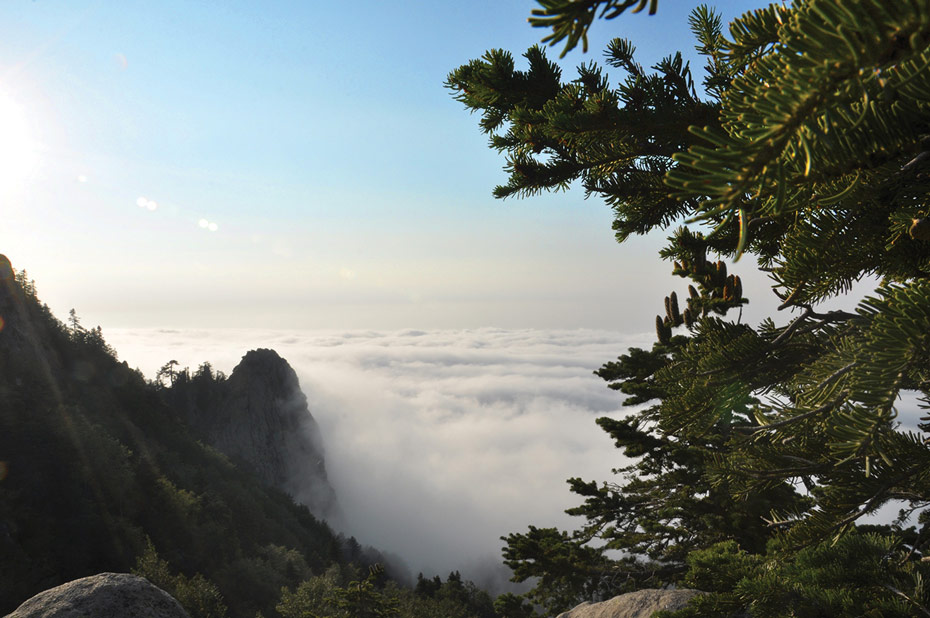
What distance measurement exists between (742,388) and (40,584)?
4105 cm

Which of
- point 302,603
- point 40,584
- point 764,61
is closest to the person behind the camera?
point 764,61

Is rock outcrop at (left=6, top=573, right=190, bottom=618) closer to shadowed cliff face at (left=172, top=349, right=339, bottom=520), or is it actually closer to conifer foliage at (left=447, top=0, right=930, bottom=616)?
conifer foliage at (left=447, top=0, right=930, bottom=616)

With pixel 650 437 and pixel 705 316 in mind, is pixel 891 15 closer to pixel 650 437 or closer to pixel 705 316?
pixel 705 316

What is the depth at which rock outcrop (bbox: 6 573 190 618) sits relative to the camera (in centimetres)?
970

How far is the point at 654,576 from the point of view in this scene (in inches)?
479

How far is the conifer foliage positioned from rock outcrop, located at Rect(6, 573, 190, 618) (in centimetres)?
1123

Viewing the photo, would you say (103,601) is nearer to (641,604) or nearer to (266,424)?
(641,604)

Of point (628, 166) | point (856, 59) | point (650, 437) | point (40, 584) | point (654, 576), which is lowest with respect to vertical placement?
point (40, 584)

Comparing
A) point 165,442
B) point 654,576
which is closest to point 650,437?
point 654,576

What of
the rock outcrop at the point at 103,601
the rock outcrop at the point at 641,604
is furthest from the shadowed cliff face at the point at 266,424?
the rock outcrop at the point at 641,604

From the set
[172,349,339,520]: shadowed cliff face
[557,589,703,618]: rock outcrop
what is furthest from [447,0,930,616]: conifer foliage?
[172,349,339,520]: shadowed cliff face

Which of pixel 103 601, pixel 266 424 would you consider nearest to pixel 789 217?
pixel 103 601

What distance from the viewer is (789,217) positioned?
268 centimetres

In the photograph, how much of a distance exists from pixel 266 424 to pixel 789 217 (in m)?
116
